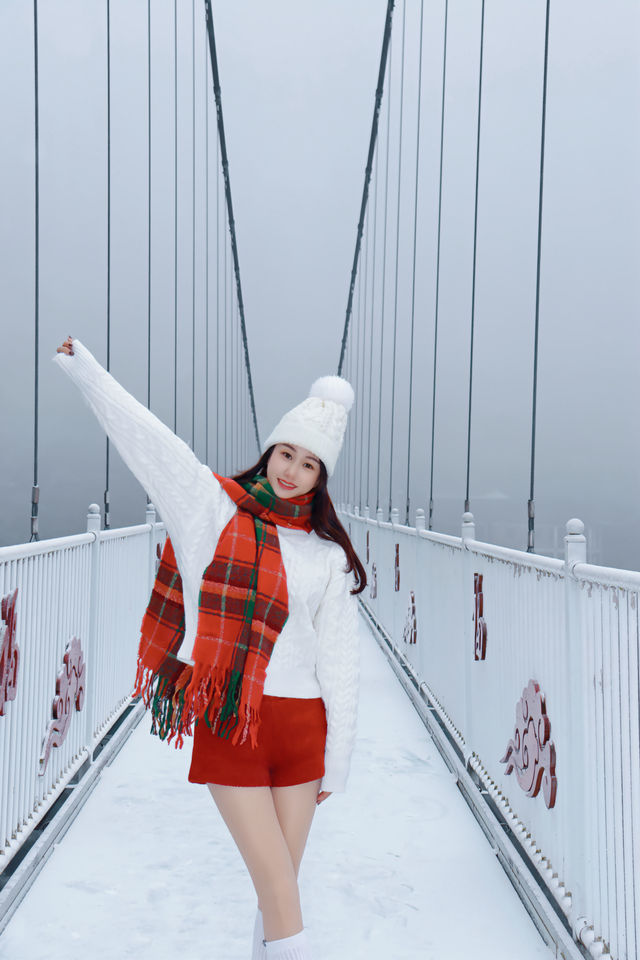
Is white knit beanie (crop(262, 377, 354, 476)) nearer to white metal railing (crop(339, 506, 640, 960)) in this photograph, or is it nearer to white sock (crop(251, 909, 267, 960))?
white metal railing (crop(339, 506, 640, 960))

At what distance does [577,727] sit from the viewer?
1995 mm

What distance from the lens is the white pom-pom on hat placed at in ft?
5.71

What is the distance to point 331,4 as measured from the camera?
2345 cm

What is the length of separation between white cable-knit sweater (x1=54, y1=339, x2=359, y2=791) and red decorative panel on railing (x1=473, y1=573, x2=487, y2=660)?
1.66 m

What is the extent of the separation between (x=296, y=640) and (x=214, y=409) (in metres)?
21.6

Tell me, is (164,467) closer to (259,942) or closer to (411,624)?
(259,942)

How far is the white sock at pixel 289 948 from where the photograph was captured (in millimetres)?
1430

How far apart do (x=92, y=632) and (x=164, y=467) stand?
6.63ft

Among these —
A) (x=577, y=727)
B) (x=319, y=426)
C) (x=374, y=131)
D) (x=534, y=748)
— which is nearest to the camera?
(x=319, y=426)

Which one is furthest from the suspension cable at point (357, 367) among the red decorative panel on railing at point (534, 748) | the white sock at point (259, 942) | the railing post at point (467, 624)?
the white sock at point (259, 942)

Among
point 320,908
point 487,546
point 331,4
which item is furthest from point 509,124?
point 320,908

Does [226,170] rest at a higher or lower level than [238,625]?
higher

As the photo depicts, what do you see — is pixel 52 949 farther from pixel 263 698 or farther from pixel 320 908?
pixel 263 698

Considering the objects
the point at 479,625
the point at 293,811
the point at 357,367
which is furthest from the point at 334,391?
the point at 357,367
